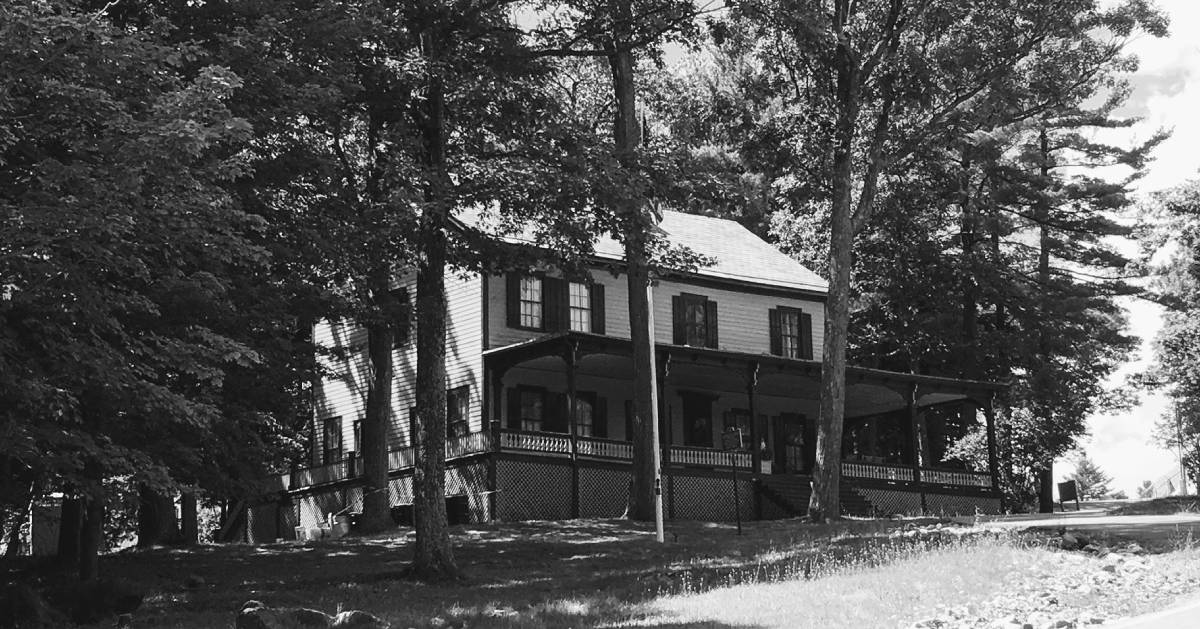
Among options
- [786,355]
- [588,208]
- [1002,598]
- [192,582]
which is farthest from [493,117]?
[786,355]

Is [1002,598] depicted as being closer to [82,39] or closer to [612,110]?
[82,39]

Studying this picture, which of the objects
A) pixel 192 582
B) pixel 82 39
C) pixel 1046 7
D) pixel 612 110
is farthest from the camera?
pixel 612 110

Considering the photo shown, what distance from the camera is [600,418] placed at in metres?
36.7

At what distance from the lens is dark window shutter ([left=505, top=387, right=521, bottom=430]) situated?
35000mm

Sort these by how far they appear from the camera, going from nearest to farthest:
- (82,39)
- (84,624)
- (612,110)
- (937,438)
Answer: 1. (82,39)
2. (84,624)
3. (612,110)
4. (937,438)

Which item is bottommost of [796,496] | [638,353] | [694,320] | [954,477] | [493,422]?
[796,496]

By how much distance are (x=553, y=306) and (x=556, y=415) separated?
3.11m

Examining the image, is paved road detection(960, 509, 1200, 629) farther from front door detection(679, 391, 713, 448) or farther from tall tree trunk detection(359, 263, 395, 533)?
front door detection(679, 391, 713, 448)

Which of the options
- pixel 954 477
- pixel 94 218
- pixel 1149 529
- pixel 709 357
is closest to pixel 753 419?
pixel 709 357

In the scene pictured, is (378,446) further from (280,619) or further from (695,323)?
(280,619)

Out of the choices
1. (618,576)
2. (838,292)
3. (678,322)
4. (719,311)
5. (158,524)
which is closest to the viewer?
(618,576)

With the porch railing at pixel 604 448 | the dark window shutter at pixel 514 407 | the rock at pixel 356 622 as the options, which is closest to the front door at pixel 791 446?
the porch railing at pixel 604 448

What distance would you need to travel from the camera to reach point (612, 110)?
111 feet

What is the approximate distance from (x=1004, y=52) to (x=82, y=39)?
21771 millimetres
